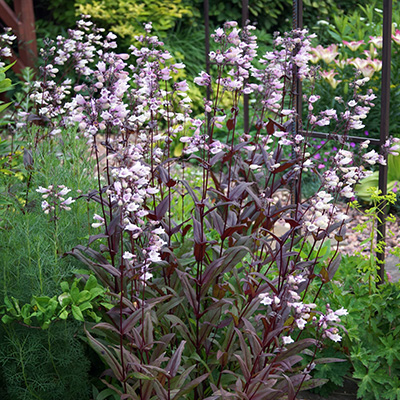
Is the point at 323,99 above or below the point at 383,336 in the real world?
above

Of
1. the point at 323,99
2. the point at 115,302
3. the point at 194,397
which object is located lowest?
the point at 194,397

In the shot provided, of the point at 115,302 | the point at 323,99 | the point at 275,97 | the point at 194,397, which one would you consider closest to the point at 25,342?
the point at 115,302

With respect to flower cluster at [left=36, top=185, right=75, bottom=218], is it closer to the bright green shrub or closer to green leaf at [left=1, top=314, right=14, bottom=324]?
green leaf at [left=1, top=314, right=14, bottom=324]

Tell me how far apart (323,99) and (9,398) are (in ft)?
13.1

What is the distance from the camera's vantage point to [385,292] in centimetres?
240

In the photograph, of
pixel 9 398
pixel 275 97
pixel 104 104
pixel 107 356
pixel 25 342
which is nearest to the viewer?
pixel 104 104

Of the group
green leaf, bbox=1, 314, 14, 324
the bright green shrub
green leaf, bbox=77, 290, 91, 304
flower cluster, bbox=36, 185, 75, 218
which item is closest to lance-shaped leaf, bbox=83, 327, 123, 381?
green leaf, bbox=77, 290, 91, 304

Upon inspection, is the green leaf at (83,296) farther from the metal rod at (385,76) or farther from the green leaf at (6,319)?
the metal rod at (385,76)

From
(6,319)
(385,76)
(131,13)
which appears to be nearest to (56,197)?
(6,319)

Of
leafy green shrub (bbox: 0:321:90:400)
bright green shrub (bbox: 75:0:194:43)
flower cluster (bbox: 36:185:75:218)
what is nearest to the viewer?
flower cluster (bbox: 36:185:75:218)

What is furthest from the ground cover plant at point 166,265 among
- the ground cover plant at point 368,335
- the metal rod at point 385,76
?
the metal rod at point 385,76

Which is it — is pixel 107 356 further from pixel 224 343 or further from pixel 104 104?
pixel 104 104

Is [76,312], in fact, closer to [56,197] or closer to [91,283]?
[91,283]

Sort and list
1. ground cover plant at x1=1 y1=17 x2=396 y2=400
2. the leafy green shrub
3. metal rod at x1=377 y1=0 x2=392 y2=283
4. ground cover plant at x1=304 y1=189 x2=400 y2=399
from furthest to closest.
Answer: metal rod at x1=377 y1=0 x2=392 y2=283 < ground cover plant at x1=304 y1=189 x2=400 y2=399 < the leafy green shrub < ground cover plant at x1=1 y1=17 x2=396 y2=400
